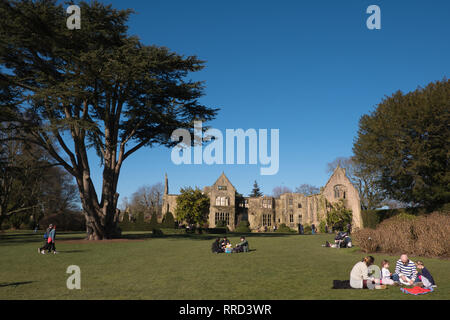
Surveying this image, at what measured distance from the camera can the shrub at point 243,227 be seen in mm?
55625

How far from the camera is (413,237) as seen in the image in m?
18.5

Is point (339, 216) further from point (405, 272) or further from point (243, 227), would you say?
point (405, 272)

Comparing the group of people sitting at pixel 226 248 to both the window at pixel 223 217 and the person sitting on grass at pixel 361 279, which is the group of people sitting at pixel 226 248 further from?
the window at pixel 223 217

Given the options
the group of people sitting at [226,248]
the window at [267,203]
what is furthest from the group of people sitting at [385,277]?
the window at [267,203]

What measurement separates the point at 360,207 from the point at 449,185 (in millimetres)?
22171

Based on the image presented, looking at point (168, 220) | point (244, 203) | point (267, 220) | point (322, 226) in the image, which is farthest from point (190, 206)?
point (322, 226)

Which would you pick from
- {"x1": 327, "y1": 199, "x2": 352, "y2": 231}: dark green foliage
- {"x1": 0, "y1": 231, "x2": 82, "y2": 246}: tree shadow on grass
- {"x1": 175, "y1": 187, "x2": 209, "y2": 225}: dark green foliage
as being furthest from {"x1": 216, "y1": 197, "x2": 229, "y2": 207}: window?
{"x1": 0, "y1": 231, "x2": 82, "y2": 246}: tree shadow on grass

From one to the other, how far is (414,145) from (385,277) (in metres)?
25.5

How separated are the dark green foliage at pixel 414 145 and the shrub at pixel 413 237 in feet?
49.8

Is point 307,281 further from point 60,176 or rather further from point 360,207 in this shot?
point 60,176

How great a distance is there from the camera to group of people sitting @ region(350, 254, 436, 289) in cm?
949

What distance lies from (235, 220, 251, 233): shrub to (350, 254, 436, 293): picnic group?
45334mm
